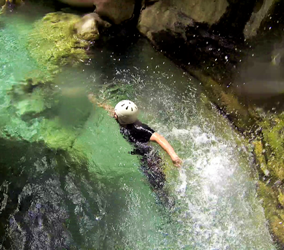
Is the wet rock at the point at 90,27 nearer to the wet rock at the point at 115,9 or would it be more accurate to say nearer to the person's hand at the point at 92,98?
the wet rock at the point at 115,9

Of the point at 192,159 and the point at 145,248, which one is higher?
the point at 192,159

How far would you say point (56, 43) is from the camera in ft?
20.9

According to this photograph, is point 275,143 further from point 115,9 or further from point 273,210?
point 115,9

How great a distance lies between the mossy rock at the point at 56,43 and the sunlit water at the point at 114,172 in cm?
27

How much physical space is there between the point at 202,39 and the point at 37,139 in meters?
3.64

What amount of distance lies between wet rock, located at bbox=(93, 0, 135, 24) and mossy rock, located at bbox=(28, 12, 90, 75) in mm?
565

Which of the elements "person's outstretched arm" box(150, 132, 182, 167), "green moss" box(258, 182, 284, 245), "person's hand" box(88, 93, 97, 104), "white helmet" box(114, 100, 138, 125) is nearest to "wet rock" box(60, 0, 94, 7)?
"person's hand" box(88, 93, 97, 104)

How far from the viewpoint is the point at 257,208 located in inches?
165

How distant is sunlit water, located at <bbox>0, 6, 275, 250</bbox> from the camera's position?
12.5 feet

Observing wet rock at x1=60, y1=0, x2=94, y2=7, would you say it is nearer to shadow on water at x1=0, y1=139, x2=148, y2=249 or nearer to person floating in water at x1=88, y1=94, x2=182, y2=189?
person floating in water at x1=88, y1=94, x2=182, y2=189

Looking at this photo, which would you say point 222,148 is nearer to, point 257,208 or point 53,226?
point 257,208

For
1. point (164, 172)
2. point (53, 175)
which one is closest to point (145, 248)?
point (164, 172)

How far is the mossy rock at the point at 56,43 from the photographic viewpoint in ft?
19.9

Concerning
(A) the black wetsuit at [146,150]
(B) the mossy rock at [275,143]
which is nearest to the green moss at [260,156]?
(B) the mossy rock at [275,143]
